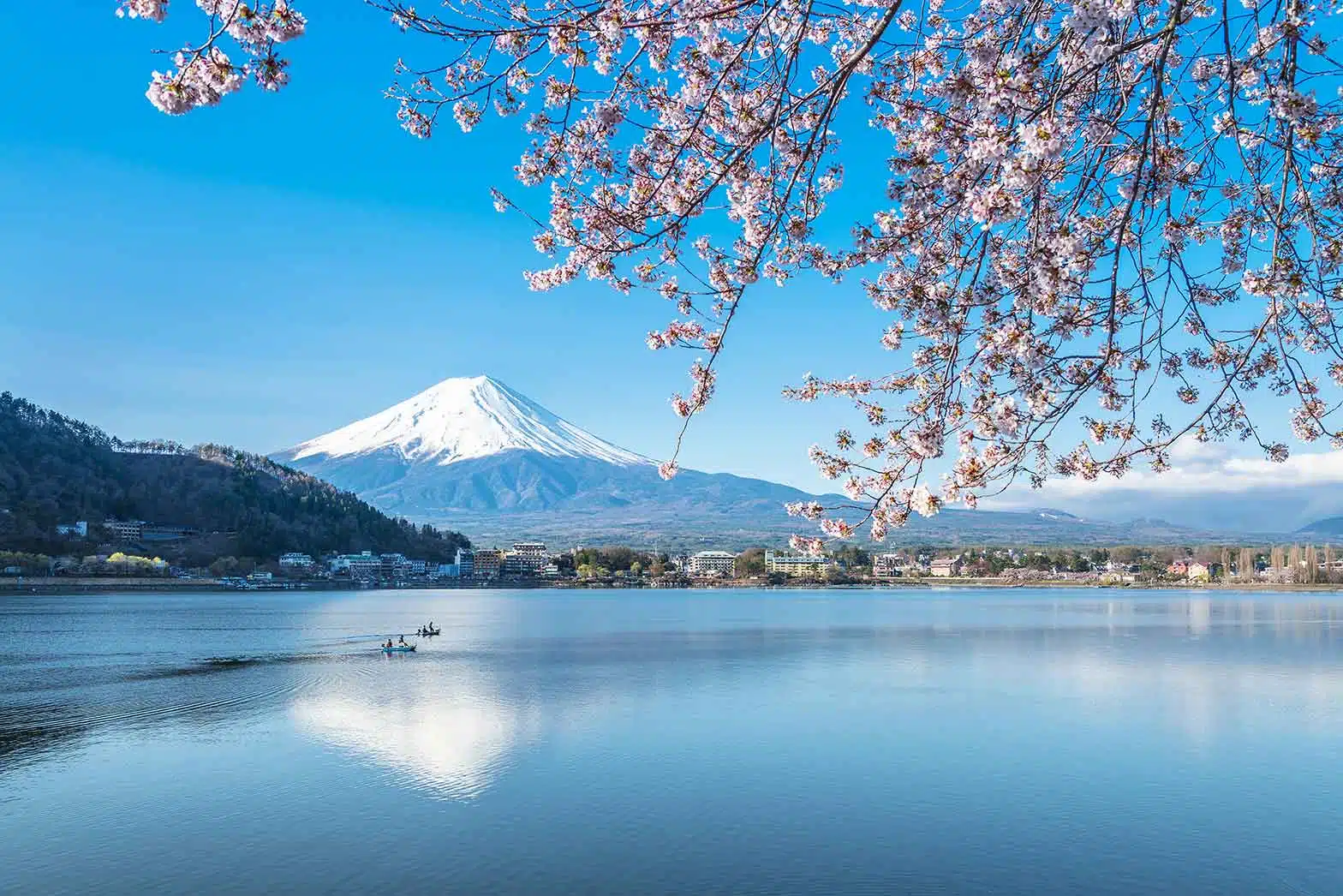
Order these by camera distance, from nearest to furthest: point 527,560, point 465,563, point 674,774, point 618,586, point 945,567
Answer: point 674,774, point 618,586, point 465,563, point 527,560, point 945,567

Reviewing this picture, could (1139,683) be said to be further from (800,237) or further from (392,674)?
(800,237)

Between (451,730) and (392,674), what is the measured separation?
6.72 meters

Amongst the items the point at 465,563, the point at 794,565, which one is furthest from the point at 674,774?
the point at 794,565

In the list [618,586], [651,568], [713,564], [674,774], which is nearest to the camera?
[674,774]

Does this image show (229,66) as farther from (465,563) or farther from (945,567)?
(945,567)

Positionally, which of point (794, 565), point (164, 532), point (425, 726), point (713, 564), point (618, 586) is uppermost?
point (164, 532)

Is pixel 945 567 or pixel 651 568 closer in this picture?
pixel 651 568

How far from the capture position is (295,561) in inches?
3009

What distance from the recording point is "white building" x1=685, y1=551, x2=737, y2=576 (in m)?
98.3

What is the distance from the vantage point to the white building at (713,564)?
9831 cm

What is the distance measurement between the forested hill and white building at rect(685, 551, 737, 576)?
23.8m

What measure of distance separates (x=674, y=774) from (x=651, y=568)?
276 feet

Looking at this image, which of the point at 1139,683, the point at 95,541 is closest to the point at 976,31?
the point at 1139,683

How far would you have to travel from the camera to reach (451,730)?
12.2 metres
